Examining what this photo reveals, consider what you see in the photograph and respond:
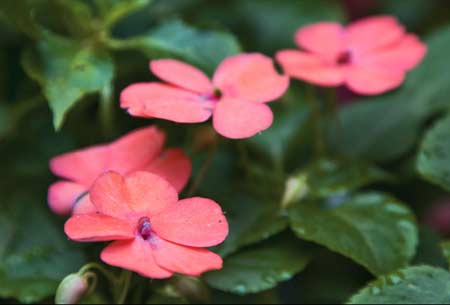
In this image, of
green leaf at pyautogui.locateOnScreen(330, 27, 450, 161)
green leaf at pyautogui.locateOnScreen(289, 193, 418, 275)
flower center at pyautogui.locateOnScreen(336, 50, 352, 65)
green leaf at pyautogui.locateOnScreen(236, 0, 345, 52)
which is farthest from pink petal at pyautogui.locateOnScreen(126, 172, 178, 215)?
green leaf at pyautogui.locateOnScreen(236, 0, 345, 52)

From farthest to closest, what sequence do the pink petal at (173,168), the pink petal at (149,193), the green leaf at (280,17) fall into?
the green leaf at (280,17) → the pink petal at (173,168) → the pink petal at (149,193)

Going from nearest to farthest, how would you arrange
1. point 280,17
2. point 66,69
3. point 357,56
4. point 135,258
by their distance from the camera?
point 135,258 → point 66,69 → point 357,56 → point 280,17

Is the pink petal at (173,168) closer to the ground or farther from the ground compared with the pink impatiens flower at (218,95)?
closer to the ground

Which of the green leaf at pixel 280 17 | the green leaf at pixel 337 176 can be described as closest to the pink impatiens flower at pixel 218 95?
the green leaf at pixel 337 176

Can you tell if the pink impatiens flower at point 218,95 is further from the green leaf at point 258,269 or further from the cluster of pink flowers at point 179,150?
the green leaf at point 258,269

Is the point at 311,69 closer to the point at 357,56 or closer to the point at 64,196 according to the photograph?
the point at 357,56

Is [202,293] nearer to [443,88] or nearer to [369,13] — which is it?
[443,88]

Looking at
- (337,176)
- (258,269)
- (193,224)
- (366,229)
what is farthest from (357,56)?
(193,224)
